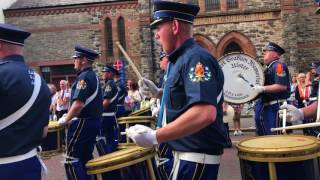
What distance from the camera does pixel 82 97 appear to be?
6031mm

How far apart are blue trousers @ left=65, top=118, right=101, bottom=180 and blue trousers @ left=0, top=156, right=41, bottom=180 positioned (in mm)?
2447

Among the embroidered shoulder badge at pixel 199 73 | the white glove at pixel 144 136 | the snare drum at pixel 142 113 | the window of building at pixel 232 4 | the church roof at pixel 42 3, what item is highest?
the church roof at pixel 42 3

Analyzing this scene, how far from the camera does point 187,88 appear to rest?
278 cm

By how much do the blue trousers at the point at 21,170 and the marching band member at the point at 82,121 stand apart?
239 cm

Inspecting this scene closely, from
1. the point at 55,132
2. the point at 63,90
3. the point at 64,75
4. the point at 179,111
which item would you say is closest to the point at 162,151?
the point at 55,132

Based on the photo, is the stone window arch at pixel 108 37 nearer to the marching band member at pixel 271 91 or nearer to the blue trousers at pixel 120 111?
the blue trousers at pixel 120 111

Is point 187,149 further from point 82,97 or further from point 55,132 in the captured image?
point 55,132

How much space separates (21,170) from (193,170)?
1.36 meters

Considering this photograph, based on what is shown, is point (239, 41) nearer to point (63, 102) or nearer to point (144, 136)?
point (63, 102)

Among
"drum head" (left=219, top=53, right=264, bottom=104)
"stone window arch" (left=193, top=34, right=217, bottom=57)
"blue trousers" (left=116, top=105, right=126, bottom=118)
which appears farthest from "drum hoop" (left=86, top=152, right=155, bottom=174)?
"stone window arch" (left=193, top=34, right=217, bottom=57)

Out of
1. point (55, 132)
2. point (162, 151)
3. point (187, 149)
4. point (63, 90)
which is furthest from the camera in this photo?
point (63, 90)

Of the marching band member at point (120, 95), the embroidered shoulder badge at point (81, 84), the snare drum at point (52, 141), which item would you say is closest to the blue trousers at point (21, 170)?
the embroidered shoulder badge at point (81, 84)

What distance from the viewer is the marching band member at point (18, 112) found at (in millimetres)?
→ 3340

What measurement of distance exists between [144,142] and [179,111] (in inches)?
12.8
